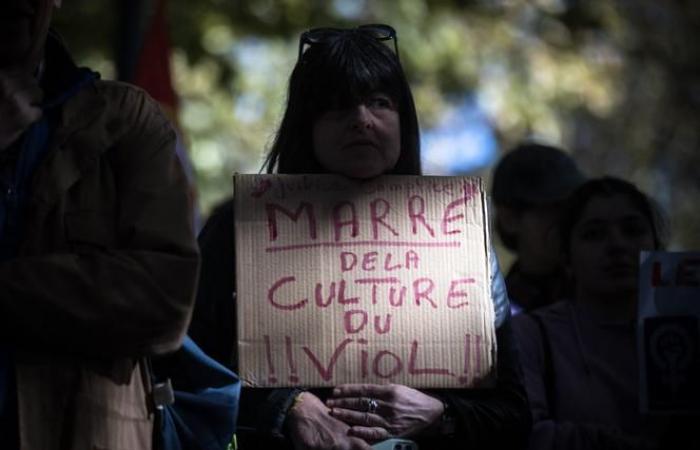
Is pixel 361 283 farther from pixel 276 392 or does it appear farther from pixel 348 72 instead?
pixel 348 72

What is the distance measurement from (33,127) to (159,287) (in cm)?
41

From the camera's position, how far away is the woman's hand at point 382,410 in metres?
3.87

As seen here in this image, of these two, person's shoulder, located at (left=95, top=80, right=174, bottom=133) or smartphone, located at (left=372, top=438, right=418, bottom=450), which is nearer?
person's shoulder, located at (left=95, top=80, right=174, bottom=133)

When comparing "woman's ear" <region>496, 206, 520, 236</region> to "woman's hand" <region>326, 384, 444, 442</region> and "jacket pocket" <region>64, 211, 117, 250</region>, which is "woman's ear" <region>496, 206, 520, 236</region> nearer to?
"woman's hand" <region>326, 384, 444, 442</region>

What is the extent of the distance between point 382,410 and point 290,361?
0.80 ft

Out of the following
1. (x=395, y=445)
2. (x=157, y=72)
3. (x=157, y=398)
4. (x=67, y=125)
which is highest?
(x=157, y=72)

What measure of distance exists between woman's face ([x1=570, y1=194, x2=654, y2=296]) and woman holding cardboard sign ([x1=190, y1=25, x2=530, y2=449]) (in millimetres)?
1017

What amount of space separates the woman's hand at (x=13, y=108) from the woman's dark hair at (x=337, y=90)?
42.6 inches

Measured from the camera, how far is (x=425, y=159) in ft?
15.0

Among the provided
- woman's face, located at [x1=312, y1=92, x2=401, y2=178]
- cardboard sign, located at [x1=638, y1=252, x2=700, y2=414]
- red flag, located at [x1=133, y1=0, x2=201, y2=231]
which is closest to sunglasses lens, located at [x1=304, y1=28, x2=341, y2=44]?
woman's face, located at [x1=312, y1=92, x2=401, y2=178]

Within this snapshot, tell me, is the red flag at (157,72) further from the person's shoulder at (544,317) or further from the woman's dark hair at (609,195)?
the person's shoulder at (544,317)

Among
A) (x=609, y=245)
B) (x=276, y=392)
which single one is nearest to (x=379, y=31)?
(x=276, y=392)

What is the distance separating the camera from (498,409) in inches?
159

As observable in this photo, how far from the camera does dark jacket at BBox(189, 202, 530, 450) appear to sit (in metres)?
3.94
